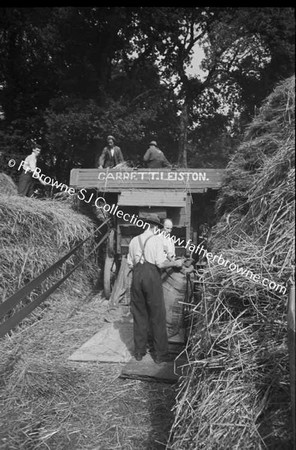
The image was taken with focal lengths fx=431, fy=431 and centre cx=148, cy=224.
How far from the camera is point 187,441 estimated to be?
241 centimetres

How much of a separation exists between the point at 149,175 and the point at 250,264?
15.4 feet

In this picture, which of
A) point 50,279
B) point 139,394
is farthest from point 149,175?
point 139,394

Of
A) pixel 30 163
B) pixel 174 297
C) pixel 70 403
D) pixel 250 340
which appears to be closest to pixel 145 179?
pixel 30 163

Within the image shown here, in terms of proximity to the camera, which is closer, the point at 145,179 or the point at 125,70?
the point at 125,70

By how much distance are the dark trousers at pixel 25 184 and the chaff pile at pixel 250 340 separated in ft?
19.0

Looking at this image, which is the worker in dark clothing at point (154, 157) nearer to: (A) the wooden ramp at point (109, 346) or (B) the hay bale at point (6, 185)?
(B) the hay bale at point (6, 185)

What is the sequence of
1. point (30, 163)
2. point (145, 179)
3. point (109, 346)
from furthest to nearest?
point (145, 179) < point (30, 163) < point (109, 346)

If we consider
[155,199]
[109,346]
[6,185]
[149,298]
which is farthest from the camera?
[6,185]

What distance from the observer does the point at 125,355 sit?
4.81m

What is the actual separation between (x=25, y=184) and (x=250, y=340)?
6.52 metres

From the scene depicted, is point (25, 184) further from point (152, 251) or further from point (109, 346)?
point (152, 251)

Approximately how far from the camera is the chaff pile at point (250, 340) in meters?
2.20

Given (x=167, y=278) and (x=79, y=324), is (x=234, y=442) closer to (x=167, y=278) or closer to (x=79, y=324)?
(x=167, y=278)

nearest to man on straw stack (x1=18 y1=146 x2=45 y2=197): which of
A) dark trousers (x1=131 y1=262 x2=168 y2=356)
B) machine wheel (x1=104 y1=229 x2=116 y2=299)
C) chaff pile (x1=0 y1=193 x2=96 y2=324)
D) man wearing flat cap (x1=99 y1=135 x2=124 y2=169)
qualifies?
chaff pile (x1=0 y1=193 x2=96 y2=324)
